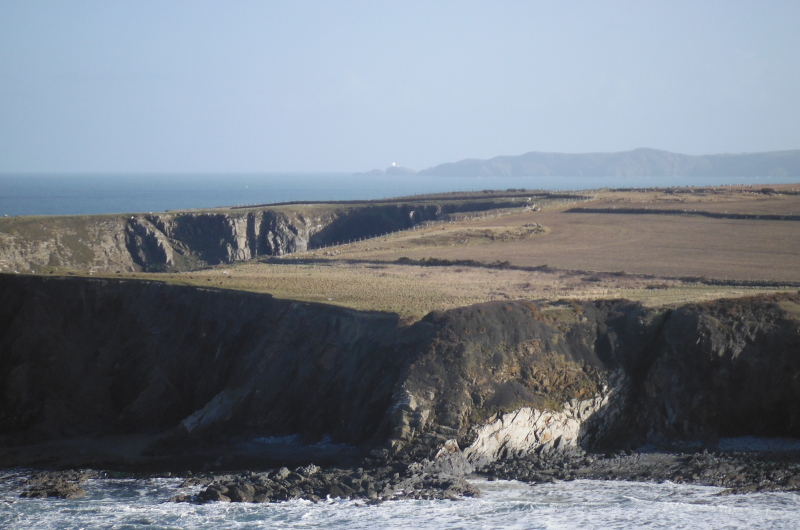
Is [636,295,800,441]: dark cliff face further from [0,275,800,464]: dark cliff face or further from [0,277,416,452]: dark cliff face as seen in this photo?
[0,277,416,452]: dark cliff face

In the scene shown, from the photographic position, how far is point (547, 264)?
56219mm

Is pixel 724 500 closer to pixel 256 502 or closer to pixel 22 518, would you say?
pixel 256 502

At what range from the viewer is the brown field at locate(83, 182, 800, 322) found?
140ft

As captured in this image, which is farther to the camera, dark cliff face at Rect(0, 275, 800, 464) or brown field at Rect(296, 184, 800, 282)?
brown field at Rect(296, 184, 800, 282)

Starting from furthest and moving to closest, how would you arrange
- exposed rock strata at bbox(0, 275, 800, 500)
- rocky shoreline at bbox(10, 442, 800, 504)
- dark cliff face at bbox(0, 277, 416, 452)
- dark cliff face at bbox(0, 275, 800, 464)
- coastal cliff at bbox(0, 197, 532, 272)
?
coastal cliff at bbox(0, 197, 532, 272), dark cliff face at bbox(0, 277, 416, 452), dark cliff face at bbox(0, 275, 800, 464), exposed rock strata at bbox(0, 275, 800, 500), rocky shoreline at bbox(10, 442, 800, 504)

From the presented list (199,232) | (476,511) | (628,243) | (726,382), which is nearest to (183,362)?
(476,511)

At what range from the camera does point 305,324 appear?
38625 millimetres

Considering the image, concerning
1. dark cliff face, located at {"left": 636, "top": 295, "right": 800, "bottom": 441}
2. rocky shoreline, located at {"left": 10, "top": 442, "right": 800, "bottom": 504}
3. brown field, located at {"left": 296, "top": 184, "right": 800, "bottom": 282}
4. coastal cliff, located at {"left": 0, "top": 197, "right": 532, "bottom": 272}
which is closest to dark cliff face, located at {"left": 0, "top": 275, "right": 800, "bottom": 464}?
dark cliff face, located at {"left": 636, "top": 295, "right": 800, "bottom": 441}

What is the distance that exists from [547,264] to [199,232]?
55602mm

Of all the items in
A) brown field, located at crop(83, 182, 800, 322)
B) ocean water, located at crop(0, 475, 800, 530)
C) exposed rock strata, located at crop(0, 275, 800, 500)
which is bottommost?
ocean water, located at crop(0, 475, 800, 530)

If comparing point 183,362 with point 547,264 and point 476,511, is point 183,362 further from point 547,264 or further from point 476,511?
point 547,264

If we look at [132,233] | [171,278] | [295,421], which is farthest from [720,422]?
[132,233]

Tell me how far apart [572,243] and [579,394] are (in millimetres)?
35829

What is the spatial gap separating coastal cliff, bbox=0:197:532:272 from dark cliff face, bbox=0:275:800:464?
151 feet
